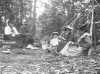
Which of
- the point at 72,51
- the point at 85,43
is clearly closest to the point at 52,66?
→ the point at 72,51

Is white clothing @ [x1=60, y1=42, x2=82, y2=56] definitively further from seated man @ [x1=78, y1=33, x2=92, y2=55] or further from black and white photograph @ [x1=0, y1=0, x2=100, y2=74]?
seated man @ [x1=78, y1=33, x2=92, y2=55]

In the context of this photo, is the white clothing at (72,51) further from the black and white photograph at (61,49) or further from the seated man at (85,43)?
the seated man at (85,43)

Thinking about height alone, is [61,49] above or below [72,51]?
below

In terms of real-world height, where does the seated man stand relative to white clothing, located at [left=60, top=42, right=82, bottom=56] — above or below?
above

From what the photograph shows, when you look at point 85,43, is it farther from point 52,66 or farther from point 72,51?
point 52,66

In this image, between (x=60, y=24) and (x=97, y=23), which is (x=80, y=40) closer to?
(x=97, y=23)

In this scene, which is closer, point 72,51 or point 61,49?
point 72,51

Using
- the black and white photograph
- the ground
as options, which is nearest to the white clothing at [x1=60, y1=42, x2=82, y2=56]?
the black and white photograph

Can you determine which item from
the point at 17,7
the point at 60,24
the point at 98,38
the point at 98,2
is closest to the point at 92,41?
the point at 98,38

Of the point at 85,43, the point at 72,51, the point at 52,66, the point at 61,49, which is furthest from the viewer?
the point at 61,49

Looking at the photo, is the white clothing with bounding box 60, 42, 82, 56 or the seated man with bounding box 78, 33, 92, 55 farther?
the seated man with bounding box 78, 33, 92, 55

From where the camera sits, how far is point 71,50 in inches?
559

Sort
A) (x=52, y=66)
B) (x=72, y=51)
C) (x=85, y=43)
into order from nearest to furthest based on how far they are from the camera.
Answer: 1. (x=52, y=66)
2. (x=72, y=51)
3. (x=85, y=43)

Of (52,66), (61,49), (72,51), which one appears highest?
(52,66)
